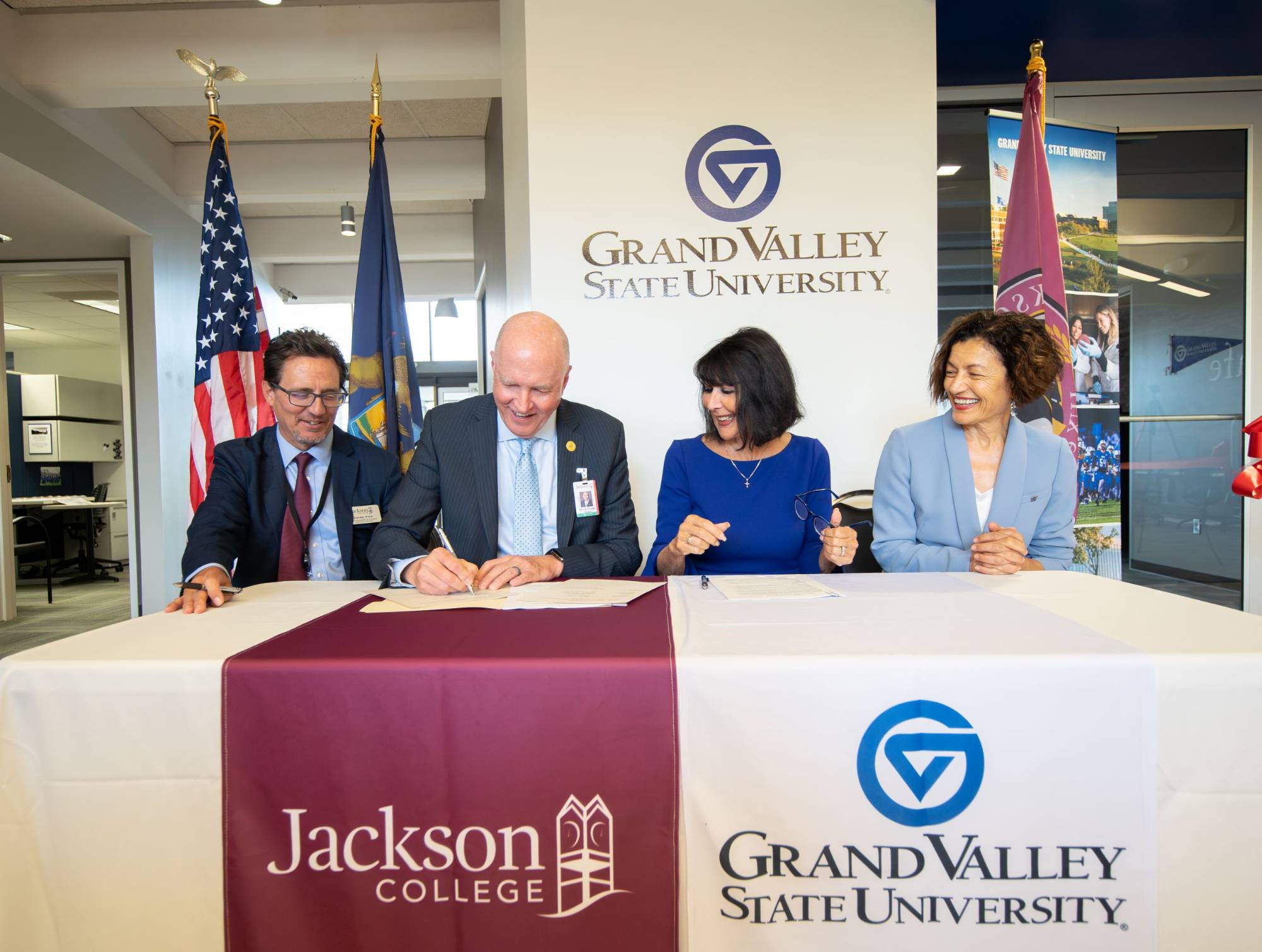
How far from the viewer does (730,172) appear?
9.89 ft

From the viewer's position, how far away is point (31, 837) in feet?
3.34

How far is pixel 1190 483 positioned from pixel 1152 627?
3.78m

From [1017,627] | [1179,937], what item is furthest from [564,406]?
[1179,937]

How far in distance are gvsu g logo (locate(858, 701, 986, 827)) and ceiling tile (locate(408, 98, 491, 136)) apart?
17.4 ft

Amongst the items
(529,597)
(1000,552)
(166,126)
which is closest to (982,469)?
(1000,552)

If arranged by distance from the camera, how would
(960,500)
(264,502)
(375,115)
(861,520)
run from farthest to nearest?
(375,115)
(861,520)
(264,502)
(960,500)

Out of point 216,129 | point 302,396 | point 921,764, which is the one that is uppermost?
point 216,129

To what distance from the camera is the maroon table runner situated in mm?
1004

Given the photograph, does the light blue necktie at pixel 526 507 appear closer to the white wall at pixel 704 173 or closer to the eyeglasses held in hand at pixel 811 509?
the eyeglasses held in hand at pixel 811 509

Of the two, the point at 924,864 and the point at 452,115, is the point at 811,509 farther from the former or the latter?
the point at 452,115

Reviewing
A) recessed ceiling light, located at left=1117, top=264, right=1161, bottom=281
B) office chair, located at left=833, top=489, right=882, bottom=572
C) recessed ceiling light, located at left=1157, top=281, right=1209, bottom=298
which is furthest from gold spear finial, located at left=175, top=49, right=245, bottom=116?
recessed ceiling light, located at left=1157, top=281, right=1209, bottom=298

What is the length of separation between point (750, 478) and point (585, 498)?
0.56m

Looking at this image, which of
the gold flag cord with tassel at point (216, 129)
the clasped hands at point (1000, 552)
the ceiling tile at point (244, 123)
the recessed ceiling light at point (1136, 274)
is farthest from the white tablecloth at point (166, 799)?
the ceiling tile at point (244, 123)

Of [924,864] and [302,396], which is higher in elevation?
[302,396]
